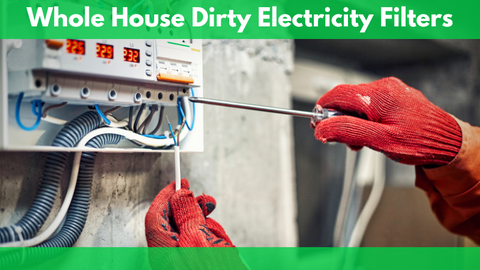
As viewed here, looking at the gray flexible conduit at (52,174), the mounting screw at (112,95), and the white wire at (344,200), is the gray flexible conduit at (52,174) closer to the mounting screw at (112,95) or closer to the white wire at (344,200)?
the mounting screw at (112,95)

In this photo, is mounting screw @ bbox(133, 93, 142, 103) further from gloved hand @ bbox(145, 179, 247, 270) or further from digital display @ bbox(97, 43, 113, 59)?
gloved hand @ bbox(145, 179, 247, 270)

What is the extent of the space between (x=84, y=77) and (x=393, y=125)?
0.65 m

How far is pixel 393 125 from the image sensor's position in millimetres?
782

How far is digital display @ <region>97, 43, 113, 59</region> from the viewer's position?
24.9 inches

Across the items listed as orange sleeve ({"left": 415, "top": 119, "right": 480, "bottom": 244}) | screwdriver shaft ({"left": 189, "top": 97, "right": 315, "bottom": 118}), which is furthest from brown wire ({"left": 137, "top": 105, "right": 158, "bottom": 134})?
orange sleeve ({"left": 415, "top": 119, "right": 480, "bottom": 244})

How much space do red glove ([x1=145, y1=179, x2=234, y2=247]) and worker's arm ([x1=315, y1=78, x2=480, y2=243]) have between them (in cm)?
31

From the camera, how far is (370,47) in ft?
6.80

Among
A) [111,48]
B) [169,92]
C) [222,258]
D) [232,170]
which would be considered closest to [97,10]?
[111,48]

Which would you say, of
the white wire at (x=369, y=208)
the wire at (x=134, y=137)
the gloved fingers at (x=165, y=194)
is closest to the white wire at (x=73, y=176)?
the wire at (x=134, y=137)

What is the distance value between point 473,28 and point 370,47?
0.76 meters

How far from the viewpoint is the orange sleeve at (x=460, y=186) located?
84cm

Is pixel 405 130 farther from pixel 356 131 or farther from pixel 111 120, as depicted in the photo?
pixel 111 120

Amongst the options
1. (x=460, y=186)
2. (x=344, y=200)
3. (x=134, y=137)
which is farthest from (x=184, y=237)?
(x=344, y=200)

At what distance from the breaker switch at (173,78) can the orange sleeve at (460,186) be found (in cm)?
65
